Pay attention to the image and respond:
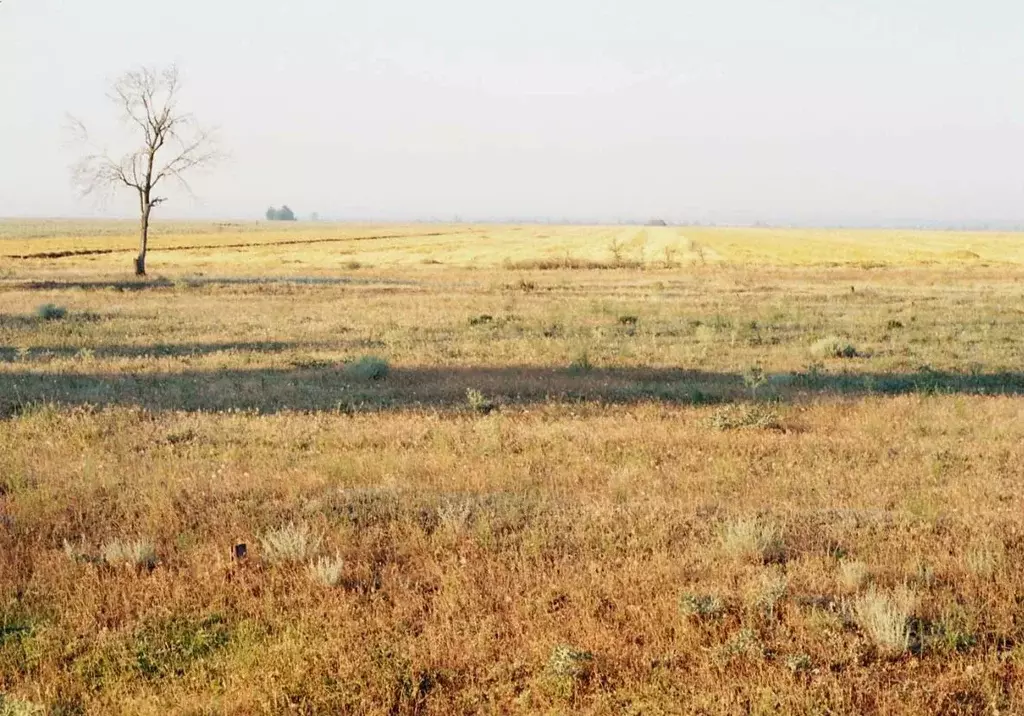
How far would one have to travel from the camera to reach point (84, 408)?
11.3 metres

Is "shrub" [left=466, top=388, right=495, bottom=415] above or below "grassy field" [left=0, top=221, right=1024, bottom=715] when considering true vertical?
above

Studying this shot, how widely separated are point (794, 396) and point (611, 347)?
613cm

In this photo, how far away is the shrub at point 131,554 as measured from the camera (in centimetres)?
612

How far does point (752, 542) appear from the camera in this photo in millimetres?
6191

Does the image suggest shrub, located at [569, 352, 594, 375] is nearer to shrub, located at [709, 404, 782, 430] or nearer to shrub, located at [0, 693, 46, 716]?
shrub, located at [709, 404, 782, 430]

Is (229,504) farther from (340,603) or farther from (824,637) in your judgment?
(824,637)

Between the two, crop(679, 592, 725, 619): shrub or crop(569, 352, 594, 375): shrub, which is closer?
crop(679, 592, 725, 619): shrub

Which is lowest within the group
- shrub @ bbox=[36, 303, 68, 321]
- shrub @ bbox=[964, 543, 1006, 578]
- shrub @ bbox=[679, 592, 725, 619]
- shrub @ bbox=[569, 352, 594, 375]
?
shrub @ bbox=[679, 592, 725, 619]

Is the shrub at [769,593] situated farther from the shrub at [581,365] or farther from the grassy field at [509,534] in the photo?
the shrub at [581,365]

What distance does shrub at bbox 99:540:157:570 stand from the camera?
20.1 ft

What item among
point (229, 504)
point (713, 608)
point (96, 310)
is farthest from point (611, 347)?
point (96, 310)

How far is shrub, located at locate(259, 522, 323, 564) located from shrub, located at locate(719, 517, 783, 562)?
9.62 ft

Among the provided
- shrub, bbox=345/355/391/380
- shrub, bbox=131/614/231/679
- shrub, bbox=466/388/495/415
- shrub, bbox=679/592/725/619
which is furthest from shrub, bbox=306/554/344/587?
shrub, bbox=345/355/391/380

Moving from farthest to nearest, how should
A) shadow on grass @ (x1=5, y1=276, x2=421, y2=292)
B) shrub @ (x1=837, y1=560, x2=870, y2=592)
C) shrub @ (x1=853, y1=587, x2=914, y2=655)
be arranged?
shadow on grass @ (x1=5, y1=276, x2=421, y2=292), shrub @ (x1=837, y1=560, x2=870, y2=592), shrub @ (x1=853, y1=587, x2=914, y2=655)
